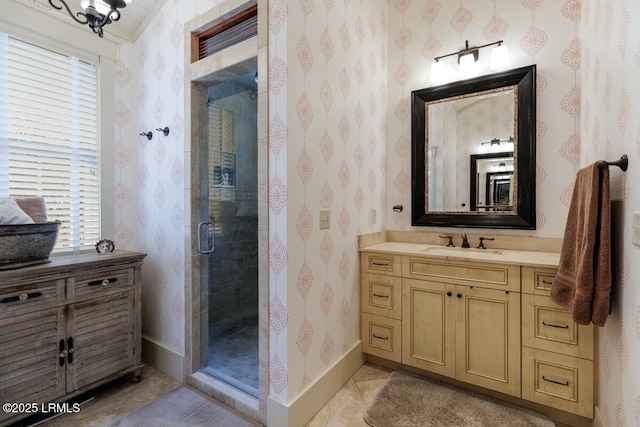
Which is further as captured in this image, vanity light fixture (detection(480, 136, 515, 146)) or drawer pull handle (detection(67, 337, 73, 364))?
vanity light fixture (detection(480, 136, 515, 146))

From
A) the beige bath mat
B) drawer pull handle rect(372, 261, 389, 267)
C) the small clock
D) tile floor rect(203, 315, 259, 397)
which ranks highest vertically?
the small clock

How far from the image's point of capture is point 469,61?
2.38 m

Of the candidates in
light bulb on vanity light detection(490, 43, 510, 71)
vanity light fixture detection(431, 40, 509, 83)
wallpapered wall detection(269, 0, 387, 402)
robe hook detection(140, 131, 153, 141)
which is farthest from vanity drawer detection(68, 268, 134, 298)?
light bulb on vanity light detection(490, 43, 510, 71)

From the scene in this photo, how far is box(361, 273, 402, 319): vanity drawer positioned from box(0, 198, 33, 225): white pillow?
226 cm

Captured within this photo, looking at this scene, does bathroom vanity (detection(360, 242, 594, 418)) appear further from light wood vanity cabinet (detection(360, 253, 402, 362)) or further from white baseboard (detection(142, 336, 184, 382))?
white baseboard (detection(142, 336, 184, 382))

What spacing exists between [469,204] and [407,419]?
5.42ft

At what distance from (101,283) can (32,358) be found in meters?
0.50

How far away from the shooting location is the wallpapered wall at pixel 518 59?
6.86ft

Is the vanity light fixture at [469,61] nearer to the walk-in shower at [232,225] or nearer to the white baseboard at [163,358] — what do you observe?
the walk-in shower at [232,225]

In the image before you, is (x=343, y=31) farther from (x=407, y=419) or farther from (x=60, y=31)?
(x=407, y=419)

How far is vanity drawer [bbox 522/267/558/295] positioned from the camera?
175 centimetres

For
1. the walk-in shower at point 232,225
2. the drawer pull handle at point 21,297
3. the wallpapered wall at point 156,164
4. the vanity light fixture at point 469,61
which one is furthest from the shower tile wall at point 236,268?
the vanity light fixture at point 469,61

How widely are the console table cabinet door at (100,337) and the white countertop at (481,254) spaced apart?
72.3 inches

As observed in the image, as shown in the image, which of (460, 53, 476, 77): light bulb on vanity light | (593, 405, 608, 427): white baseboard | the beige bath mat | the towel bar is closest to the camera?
the towel bar
